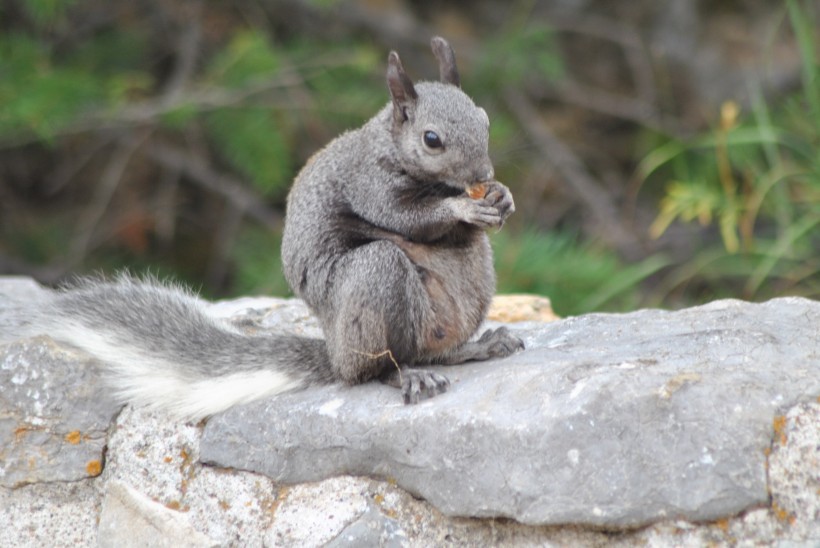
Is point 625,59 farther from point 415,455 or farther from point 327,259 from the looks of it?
point 415,455

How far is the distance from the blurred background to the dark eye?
126 centimetres

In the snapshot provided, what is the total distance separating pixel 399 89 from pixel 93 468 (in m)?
1.15

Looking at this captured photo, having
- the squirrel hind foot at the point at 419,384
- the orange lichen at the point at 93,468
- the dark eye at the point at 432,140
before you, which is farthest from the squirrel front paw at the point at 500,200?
the orange lichen at the point at 93,468

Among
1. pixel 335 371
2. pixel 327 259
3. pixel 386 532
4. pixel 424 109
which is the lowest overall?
pixel 386 532

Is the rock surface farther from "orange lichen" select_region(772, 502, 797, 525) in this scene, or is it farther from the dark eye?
the dark eye

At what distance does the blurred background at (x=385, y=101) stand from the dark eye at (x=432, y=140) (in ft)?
4.14

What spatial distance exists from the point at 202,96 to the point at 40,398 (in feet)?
6.85

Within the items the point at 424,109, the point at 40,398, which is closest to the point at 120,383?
the point at 40,398

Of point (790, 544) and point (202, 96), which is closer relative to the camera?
point (790, 544)

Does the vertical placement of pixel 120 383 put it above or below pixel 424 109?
below

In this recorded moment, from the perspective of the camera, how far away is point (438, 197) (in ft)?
9.32

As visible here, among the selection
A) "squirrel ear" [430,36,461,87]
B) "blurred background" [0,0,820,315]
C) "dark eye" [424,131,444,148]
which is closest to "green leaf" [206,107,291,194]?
"blurred background" [0,0,820,315]

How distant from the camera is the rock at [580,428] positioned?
7.16 ft

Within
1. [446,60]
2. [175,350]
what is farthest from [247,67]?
[175,350]
